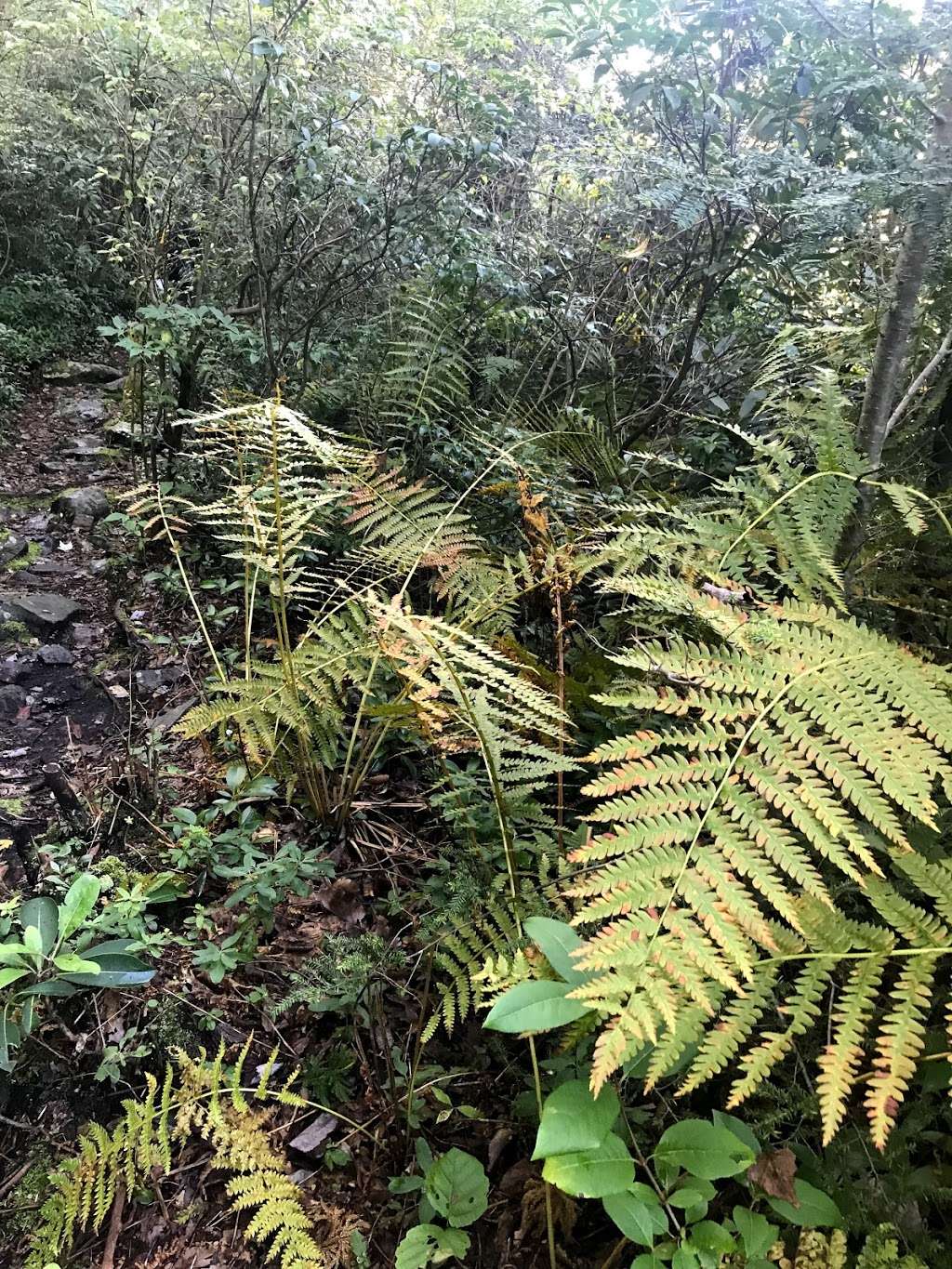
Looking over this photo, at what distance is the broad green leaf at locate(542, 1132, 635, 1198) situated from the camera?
3.38 ft

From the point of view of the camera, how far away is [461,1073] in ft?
5.04

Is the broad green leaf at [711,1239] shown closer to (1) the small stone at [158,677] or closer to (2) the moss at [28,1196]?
(2) the moss at [28,1196]

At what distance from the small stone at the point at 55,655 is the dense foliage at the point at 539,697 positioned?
39 cm

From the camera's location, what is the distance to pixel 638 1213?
3.59 ft

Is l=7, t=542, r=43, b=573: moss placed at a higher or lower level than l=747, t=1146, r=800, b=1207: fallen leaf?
lower

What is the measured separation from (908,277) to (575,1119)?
6.31 ft

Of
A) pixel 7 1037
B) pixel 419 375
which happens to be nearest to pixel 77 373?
pixel 419 375

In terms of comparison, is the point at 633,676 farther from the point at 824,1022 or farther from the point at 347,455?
the point at 347,455

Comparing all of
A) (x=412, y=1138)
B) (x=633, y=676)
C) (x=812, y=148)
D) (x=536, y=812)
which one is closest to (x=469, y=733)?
(x=536, y=812)

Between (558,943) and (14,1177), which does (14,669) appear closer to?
(14,1177)

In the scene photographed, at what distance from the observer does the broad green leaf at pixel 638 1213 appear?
1.08 m

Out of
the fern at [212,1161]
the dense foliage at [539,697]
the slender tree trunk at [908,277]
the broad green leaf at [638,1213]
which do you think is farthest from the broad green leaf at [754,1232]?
the slender tree trunk at [908,277]

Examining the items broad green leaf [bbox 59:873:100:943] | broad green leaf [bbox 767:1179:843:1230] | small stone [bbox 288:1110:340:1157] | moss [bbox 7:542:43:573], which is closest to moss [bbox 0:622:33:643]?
moss [bbox 7:542:43:573]

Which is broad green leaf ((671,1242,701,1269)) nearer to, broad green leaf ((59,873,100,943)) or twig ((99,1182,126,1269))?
twig ((99,1182,126,1269))
